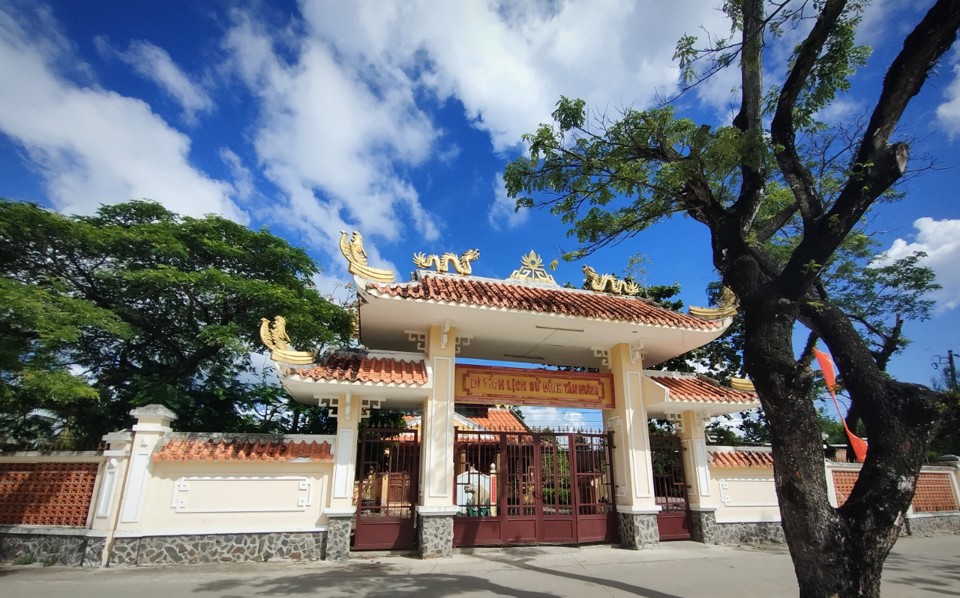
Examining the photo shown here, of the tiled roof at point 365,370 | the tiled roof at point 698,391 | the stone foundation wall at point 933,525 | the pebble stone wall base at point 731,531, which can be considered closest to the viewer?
the tiled roof at point 365,370

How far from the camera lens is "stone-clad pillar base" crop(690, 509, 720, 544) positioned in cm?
802

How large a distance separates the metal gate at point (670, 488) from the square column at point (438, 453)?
12.2ft

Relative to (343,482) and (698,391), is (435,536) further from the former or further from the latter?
(698,391)

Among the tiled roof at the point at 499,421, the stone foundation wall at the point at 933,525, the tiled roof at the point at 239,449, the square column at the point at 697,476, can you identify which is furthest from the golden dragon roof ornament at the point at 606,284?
the stone foundation wall at the point at 933,525

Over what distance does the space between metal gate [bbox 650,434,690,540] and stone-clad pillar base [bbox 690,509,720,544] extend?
9cm

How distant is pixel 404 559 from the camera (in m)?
6.65

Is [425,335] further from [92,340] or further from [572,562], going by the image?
[92,340]

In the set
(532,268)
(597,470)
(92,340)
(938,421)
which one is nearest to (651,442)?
(597,470)

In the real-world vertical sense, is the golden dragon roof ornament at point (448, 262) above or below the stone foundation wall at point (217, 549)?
above

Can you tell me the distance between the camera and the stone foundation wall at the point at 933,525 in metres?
10.0

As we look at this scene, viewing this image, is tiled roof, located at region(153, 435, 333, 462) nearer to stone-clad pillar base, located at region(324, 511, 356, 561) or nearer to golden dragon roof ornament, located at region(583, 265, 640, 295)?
stone-clad pillar base, located at region(324, 511, 356, 561)

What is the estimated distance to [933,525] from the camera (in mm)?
10305

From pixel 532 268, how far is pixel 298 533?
222 inches

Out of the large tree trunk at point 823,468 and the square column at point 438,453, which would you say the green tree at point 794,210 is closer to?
the large tree trunk at point 823,468
